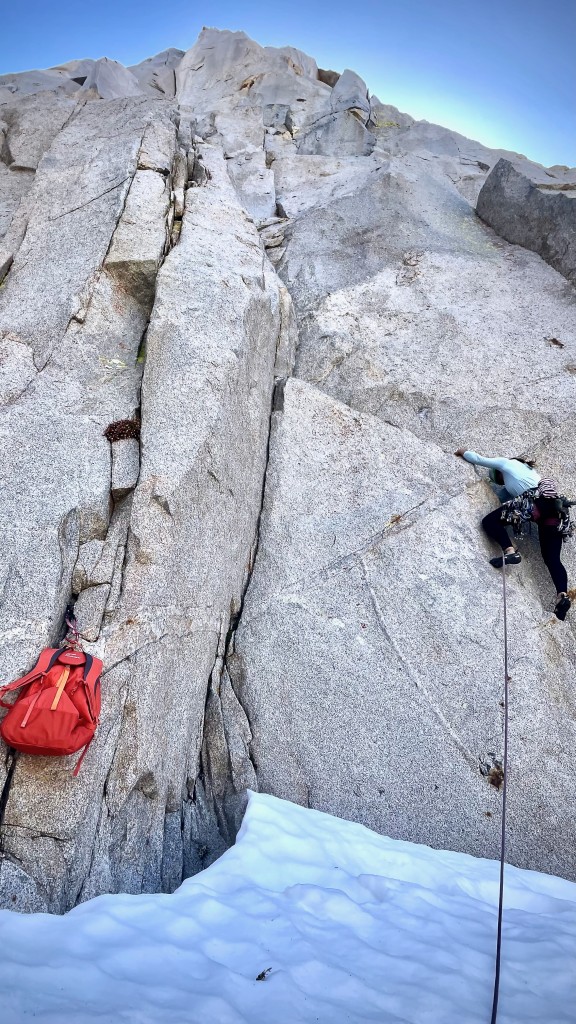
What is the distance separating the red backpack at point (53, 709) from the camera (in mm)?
5547

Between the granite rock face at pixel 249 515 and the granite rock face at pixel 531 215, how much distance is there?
0.58 metres

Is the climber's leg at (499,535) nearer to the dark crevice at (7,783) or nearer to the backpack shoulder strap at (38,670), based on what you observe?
the backpack shoulder strap at (38,670)

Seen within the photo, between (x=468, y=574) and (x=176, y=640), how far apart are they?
17.0 ft

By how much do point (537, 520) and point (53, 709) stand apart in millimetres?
8150

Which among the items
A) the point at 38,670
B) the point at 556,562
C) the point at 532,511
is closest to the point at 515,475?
the point at 532,511

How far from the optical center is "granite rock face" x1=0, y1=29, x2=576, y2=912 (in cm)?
694

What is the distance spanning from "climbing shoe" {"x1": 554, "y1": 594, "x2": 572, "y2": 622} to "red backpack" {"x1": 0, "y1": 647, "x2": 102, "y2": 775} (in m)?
7.34

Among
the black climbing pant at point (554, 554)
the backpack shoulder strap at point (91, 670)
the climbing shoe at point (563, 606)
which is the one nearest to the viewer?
the backpack shoulder strap at point (91, 670)

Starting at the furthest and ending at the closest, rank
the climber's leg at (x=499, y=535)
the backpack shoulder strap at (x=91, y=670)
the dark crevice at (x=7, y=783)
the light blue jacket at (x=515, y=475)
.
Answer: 1. the light blue jacket at (x=515, y=475)
2. the climber's leg at (x=499, y=535)
3. the backpack shoulder strap at (x=91, y=670)
4. the dark crevice at (x=7, y=783)

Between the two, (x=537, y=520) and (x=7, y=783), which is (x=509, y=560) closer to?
(x=537, y=520)

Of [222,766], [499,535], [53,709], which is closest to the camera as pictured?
[53,709]

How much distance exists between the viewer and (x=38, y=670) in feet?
19.2

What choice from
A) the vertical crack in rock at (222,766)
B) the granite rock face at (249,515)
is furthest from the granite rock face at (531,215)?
the vertical crack in rock at (222,766)

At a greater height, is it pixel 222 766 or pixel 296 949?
pixel 296 949
